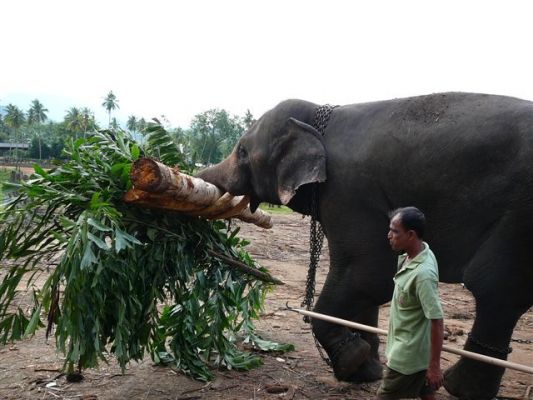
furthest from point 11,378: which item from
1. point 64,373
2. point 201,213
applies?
point 201,213

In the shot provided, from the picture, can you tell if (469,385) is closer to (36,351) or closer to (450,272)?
(450,272)

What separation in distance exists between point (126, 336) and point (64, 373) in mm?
994

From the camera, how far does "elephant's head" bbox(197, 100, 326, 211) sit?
5039 mm

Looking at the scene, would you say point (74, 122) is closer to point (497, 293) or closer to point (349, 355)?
point (349, 355)

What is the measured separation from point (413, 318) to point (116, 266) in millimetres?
2200

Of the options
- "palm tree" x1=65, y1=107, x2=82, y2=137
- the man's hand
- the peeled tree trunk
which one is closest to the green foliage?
the peeled tree trunk

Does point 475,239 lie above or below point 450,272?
above

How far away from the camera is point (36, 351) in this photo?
5.56 metres

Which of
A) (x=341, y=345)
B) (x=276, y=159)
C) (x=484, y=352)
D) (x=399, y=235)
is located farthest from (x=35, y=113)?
(x=399, y=235)

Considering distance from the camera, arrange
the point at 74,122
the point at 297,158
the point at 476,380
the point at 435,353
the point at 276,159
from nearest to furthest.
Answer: the point at 435,353, the point at 476,380, the point at 297,158, the point at 276,159, the point at 74,122

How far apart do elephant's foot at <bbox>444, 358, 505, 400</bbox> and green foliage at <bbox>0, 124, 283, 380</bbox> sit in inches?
72.1

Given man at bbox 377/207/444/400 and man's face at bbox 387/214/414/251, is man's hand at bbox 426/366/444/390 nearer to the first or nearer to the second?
man at bbox 377/207/444/400

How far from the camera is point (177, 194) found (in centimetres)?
468

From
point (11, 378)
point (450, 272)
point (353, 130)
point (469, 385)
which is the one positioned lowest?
point (11, 378)
